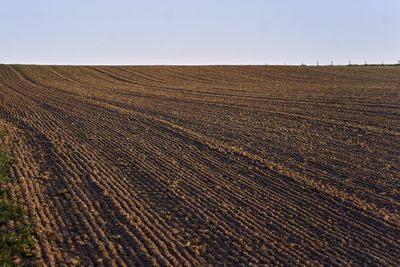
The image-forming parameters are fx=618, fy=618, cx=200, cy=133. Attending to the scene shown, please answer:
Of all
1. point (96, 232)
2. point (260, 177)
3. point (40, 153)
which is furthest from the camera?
point (40, 153)

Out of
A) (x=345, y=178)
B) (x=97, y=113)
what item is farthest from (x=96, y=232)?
(x=97, y=113)

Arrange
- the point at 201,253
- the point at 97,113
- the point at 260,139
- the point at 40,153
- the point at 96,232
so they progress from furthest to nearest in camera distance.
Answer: the point at 97,113
the point at 260,139
the point at 40,153
the point at 96,232
the point at 201,253

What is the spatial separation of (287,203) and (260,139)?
7.13 m

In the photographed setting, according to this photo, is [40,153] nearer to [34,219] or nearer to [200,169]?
[200,169]

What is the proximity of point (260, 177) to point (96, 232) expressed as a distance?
5.11m

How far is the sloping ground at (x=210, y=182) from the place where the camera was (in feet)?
31.2

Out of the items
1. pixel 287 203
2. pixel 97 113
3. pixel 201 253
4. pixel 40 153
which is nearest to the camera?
pixel 201 253

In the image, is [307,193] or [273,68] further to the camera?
[273,68]

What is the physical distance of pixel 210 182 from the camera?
44.6 ft

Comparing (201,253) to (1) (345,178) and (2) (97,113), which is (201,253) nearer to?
(1) (345,178)

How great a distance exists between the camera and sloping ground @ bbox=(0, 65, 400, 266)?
31.2 ft

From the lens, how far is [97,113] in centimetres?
2575

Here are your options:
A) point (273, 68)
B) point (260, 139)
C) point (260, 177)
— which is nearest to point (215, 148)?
point (260, 139)

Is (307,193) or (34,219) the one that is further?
(307,193)
